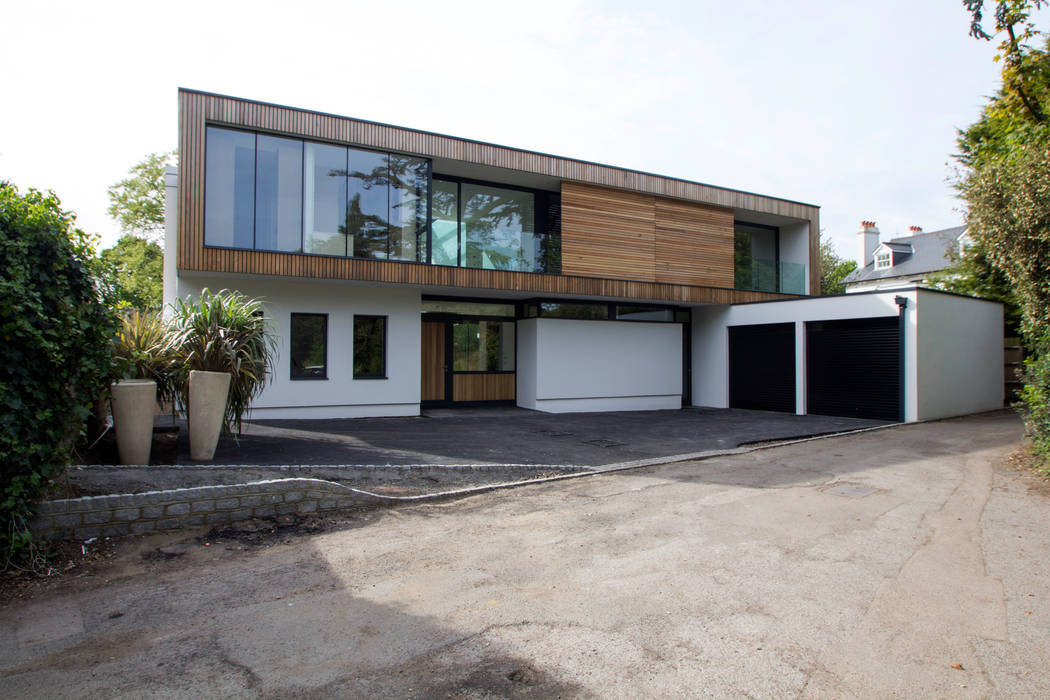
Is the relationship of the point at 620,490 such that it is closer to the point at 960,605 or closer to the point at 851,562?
the point at 851,562

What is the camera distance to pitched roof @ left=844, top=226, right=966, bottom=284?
3716 cm

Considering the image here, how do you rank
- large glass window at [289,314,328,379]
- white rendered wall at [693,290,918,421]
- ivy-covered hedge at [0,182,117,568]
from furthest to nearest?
white rendered wall at [693,290,918,421]
large glass window at [289,314,328,379]
ivy-covered hedge at [0,182,117,568]

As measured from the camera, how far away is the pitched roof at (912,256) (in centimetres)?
3716

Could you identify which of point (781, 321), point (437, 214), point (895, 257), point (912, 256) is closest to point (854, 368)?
point (781, 321)

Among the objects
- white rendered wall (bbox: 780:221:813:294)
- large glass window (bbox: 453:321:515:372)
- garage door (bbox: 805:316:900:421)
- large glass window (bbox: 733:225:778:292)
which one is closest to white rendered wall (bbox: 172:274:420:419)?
large glass window (bbox: 453:321:515:372)

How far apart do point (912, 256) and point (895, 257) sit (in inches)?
42.4

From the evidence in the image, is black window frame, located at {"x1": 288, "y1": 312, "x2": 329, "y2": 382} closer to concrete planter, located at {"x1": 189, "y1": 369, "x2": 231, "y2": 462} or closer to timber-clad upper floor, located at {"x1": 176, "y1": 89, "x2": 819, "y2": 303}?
timber-clad upper floor, located at {"x1": 176, "y1": 89, "x2": 819, "y2": 303}

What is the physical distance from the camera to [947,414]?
Answer: 1420cm

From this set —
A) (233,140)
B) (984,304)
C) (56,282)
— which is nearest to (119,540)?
(56,282)

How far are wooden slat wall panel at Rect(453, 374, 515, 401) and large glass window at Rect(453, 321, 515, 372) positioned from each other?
21 centimetres

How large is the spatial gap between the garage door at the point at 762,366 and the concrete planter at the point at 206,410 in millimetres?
13573

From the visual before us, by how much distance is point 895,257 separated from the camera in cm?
3925

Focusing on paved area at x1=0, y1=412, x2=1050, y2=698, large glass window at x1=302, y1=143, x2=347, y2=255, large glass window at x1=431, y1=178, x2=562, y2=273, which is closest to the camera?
paved area at x1=0, y1=412, x2=1050, y2=698

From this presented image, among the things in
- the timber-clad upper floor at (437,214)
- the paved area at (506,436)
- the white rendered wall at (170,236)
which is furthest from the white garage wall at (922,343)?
the white rendered wall at (170,236)
